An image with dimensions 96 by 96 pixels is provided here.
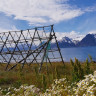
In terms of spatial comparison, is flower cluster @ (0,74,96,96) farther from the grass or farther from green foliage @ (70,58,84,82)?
green foliage @ (70,58,84,82)

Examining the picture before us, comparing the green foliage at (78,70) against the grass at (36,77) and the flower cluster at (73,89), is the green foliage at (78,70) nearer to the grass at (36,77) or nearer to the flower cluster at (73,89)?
the grass at (36,77)

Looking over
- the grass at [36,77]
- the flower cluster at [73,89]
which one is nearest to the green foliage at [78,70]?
the grass at [36,77]

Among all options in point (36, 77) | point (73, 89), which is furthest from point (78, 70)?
point (36, 77)

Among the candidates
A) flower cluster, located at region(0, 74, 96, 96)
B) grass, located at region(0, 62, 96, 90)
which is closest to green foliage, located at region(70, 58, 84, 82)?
grass, located at region(0, 62, 96, 90)

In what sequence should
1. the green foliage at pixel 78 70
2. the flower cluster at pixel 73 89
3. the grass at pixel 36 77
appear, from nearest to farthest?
the flower cluster at pixel 73 89
the grass at pixel 36 77
the green foliage at pixel 78 70

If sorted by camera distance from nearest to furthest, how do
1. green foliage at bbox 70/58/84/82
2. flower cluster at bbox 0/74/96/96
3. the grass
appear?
1. flower cluster at bbox 0/74/96/96
2. the grass
3. green foliage at bbox 70/58/84/82

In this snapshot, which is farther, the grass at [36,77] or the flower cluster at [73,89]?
the grass at [36,77]

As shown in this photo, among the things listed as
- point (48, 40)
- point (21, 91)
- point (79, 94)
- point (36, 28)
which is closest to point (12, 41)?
point (36, 28)

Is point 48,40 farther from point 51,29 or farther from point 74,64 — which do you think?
point 74,64

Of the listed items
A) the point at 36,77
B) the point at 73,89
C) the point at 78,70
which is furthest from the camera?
the point at 36,77

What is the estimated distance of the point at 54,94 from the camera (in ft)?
16.4

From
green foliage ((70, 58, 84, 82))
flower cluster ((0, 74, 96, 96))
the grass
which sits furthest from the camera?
green foliage ((70, 58, 84, 82))

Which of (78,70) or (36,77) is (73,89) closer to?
(78,70)

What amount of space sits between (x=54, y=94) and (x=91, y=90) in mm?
2121
